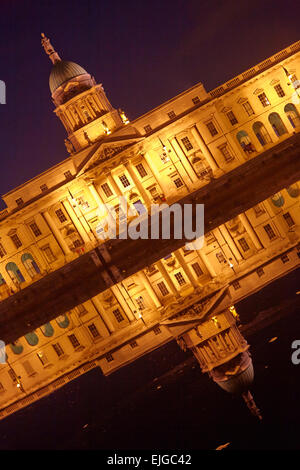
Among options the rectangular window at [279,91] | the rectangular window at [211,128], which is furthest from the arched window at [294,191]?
the rectangular window at [211,128]

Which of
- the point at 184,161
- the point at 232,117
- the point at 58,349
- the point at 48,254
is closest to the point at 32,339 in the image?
the point at 58,349

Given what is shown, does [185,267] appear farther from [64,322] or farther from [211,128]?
[211,128]

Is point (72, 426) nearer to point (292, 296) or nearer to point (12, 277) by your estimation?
point (12, 277)

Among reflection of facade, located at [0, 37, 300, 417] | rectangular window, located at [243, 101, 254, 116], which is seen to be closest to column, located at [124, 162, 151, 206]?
reflection of facade, located at [0, 37, 300, 417]

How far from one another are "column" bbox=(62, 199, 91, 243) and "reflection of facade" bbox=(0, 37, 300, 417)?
0.35ft

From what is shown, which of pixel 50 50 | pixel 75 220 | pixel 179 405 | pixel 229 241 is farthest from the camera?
pixel 50 50

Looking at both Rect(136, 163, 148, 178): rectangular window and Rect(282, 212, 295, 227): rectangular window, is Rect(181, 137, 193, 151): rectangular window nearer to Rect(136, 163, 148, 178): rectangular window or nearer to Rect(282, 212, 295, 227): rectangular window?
Rect(136, 163, 148, 178): rectangular window

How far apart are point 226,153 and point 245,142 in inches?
90.2

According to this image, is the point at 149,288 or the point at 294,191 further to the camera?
the point at 149,288

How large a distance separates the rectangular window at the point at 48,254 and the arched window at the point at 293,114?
→ 28547 mm

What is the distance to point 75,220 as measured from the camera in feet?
205

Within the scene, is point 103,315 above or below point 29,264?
below

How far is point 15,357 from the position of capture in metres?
60.1
